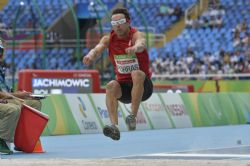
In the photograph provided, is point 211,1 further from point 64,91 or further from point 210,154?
point 210,154

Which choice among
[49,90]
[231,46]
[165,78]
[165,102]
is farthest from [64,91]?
[231,46]

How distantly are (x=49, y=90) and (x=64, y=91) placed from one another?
573 mm

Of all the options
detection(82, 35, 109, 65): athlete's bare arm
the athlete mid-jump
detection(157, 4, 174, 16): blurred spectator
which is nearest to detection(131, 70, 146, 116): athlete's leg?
the athlete mid-jump

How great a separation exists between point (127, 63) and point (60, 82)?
37.0ft

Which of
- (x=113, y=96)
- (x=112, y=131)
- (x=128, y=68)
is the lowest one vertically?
(x=112, y=131)

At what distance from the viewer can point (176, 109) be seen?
21719 millimetres

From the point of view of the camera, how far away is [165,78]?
104ft

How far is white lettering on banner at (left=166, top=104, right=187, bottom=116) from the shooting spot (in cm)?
2150

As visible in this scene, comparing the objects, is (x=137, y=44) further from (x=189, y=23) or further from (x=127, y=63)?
(x=189, y=23)

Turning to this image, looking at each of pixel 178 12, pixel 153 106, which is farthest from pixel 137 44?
pixel 178 12

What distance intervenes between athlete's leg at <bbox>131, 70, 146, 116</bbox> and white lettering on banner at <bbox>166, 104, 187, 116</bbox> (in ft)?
34.0

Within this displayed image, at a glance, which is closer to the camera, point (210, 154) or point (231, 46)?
point (210, 154)

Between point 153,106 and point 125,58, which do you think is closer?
point 125,58

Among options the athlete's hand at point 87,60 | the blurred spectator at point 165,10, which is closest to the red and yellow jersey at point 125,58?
the athlete's hand at point 87,60
